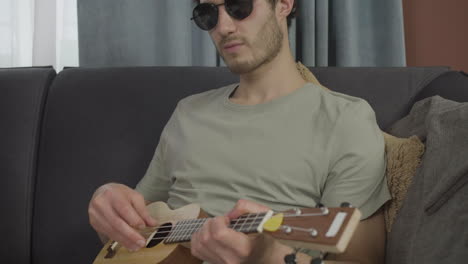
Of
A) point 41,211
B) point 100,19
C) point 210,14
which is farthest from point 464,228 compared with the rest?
point 100,19

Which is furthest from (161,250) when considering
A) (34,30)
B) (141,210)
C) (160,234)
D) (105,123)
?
(34,30)

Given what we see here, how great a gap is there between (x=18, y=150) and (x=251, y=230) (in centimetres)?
103

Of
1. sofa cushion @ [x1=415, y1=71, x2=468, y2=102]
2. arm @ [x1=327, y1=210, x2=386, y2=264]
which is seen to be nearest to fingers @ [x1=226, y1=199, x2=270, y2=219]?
arm @ [x1=327, y1=210, x2=386, y2=264]

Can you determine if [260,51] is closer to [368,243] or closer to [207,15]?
[207,15]

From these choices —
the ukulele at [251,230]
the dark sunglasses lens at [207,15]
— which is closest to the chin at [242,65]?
the dark sunglasses lens at [207,15]

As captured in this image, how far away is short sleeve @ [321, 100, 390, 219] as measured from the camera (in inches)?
44.2

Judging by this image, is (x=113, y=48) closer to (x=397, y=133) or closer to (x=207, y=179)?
(x=207, y=179)

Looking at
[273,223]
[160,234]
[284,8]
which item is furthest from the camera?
[284,8]

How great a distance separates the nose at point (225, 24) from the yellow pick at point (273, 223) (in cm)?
62

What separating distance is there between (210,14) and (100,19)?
71 cm

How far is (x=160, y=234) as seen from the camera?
111 centimetres

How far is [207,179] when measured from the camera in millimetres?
1267

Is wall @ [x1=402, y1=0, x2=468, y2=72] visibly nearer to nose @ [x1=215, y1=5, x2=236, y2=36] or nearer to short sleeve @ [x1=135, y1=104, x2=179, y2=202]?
nose @ [x1=215, y1=5, x2=236, y2=36]

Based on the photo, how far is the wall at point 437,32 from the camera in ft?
6.42
